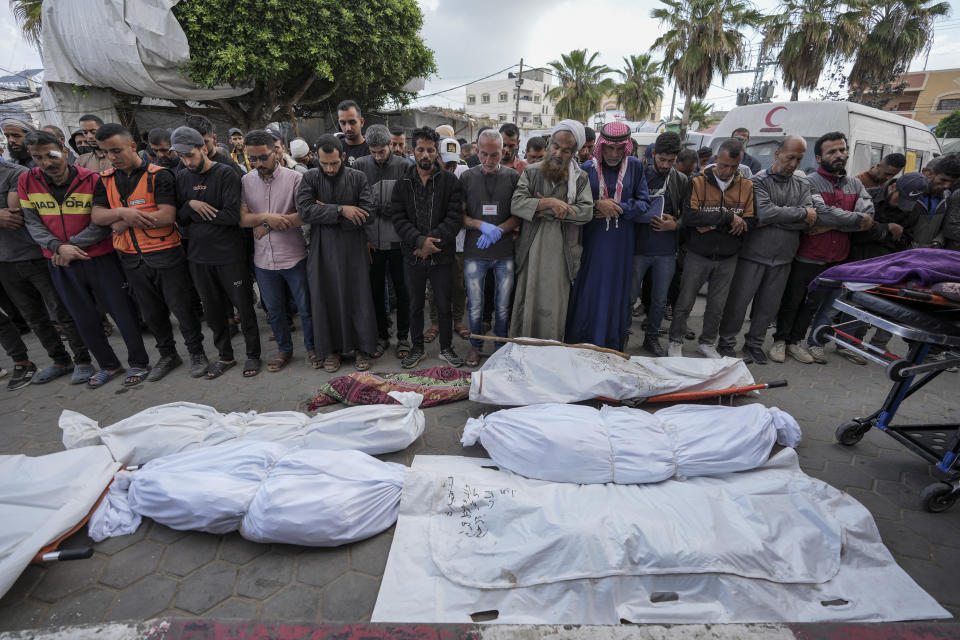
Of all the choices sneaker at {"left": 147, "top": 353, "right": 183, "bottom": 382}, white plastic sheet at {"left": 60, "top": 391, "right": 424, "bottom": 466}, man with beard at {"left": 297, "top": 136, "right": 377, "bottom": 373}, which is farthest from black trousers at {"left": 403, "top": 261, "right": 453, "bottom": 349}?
sneaker at {"left": 147, "top": 353, "right": 183, "bottom": 382}

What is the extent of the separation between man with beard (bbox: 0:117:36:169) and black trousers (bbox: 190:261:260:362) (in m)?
2.48

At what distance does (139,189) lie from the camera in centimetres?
365

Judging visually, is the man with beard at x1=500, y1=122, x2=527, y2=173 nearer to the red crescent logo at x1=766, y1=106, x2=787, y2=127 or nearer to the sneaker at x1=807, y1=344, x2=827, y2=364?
the sneaker at x1=807, y1=344, x2=827, y2=364

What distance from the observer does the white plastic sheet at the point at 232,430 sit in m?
2.62

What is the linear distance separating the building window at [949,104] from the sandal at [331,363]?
1878 inches

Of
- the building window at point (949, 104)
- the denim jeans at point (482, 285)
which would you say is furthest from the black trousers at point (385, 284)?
the building window at point (949, 104)

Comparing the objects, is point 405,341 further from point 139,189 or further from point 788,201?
point 788,201

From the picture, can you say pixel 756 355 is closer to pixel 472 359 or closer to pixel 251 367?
pixel 472 359

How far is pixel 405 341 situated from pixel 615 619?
338cm

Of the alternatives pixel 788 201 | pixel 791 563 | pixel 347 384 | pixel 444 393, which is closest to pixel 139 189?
pixel 347 384

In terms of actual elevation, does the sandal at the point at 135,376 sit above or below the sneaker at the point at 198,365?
below

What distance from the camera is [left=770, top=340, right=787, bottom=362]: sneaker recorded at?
15.0ft

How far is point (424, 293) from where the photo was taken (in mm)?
4203

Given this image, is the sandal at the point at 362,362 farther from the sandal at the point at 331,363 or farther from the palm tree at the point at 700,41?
the palm tree at the point at 700,41
